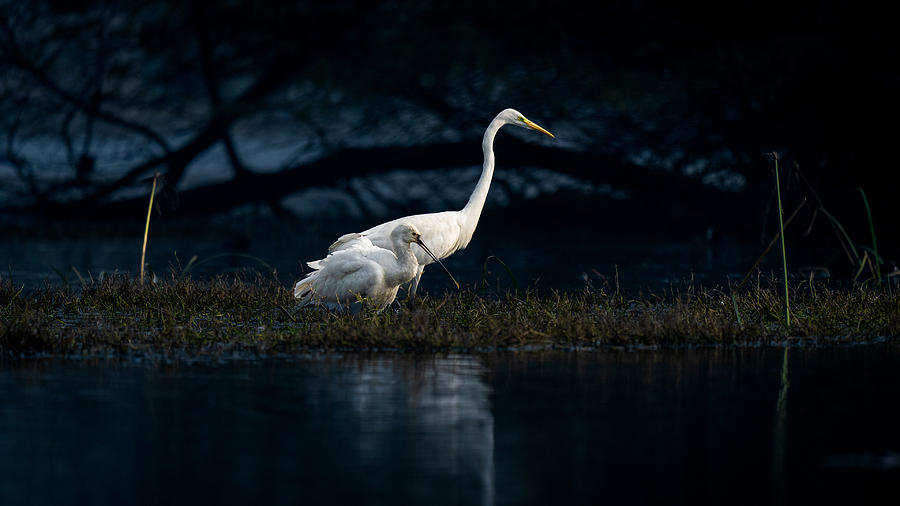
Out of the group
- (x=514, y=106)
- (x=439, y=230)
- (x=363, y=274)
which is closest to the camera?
(x=363, y=274)

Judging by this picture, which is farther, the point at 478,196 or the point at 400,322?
the point at 478,196

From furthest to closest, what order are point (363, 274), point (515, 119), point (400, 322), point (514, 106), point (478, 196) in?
point (514, 106), point (515, 119), point (478, 196), point (363, 274), point (400, 322)

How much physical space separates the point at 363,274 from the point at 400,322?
2.23ft

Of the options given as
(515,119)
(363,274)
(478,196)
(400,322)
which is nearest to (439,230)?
(478,196)

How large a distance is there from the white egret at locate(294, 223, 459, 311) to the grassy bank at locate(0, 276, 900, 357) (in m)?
0.16

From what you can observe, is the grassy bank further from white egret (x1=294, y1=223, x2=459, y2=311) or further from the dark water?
the dark water

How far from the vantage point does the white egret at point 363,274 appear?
373 inches

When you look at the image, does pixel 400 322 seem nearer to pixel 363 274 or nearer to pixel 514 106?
pixel 363 274

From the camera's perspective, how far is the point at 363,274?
31.0 feet

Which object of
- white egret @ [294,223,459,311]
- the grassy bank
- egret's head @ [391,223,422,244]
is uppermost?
egret's head @ [391,223,422,244]

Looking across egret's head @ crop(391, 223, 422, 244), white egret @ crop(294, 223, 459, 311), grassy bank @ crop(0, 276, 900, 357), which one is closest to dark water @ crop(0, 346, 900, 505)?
→ grassy bank @ crop(0, 276, 900, 357)

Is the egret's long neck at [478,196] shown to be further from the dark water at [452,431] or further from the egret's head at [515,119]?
the dark water at [452,431]

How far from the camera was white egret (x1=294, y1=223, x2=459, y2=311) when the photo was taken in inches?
373

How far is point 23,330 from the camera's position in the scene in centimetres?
824
